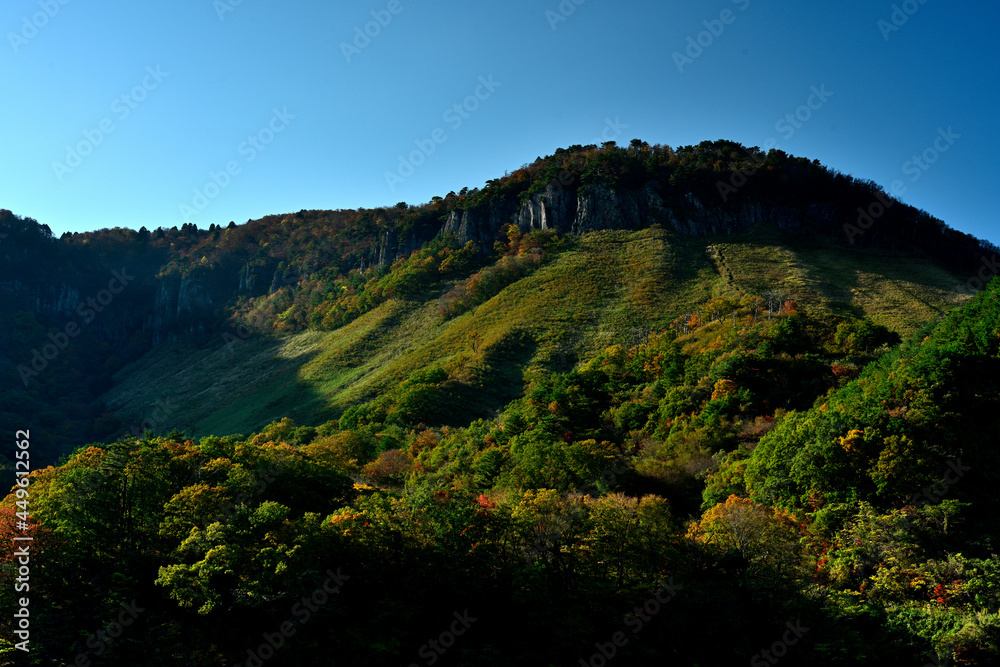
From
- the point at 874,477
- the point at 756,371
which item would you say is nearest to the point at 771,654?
the point at 874,477

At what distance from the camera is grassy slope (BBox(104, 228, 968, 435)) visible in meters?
78.6

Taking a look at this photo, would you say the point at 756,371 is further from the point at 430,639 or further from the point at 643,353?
the point at 430,639

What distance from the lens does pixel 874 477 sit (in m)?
29.2

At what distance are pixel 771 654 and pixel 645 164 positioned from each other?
11925cm
